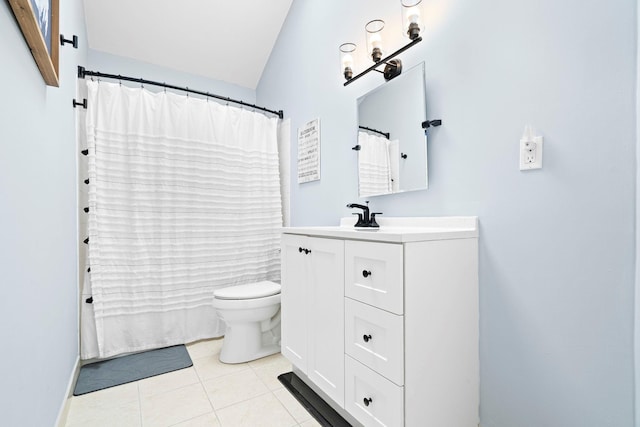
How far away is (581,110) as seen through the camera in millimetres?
978

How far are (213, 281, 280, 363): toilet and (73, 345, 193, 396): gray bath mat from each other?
30 cm

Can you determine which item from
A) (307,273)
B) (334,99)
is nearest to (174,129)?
(334,99)

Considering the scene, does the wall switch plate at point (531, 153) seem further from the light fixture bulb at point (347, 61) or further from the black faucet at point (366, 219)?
the light fixture bulb at point (347, 61)

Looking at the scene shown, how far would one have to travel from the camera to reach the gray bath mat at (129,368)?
69.1 inches

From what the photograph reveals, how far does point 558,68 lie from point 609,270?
666mm

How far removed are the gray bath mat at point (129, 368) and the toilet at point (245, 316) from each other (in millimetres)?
301

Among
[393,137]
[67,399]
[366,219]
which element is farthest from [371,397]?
[67,399]

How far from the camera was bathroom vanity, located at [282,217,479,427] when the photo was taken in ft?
3.42

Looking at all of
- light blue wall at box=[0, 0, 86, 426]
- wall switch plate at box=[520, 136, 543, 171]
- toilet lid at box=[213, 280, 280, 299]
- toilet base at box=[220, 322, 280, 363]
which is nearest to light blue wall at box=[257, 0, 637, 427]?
wall switch plate at box=[520, 136, 543, 171]

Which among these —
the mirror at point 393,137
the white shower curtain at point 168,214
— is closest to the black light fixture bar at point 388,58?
the mirror at point 393,137

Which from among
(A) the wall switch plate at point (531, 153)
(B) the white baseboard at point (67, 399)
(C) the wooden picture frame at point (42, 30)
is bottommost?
(B) the white baseboard at point (67, 399)

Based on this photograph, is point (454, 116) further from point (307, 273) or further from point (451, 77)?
point (307, 273)

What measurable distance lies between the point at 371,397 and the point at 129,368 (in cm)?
161

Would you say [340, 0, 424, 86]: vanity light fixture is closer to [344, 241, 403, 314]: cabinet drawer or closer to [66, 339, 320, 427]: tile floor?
[344, 241, 403, 314]: cabinet drawer
